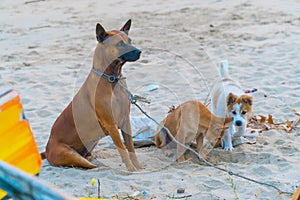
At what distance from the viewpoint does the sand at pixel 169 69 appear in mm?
4129

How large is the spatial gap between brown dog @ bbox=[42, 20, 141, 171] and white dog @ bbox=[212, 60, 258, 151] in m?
0.92

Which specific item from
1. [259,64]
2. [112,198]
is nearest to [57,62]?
[259,64]

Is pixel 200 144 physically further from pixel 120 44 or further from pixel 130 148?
pixel 120 44

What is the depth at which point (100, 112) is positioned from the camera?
4.36 metres

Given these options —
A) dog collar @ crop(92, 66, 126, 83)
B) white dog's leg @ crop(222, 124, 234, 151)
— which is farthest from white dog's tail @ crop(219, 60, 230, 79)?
dog collar @ crop(92, 66, 126, 83)

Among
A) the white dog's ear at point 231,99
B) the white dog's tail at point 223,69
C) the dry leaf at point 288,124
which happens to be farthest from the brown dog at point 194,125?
the white dog's tail at point 223,69

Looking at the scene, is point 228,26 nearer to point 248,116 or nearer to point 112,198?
point 248,116

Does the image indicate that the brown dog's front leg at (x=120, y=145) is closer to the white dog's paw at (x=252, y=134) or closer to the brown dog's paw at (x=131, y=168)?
the brown dog's paw at (x=131, y=168)

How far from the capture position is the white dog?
4793mm

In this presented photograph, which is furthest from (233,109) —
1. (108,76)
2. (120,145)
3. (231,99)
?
(108,76)

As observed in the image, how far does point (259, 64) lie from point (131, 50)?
3.28 metres

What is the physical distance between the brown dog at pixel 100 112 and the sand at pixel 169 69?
0.13 metres

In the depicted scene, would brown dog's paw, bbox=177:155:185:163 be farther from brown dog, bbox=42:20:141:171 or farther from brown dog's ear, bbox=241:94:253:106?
brown dog's ear, bbox=241:94:253:106

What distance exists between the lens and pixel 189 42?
861cm
